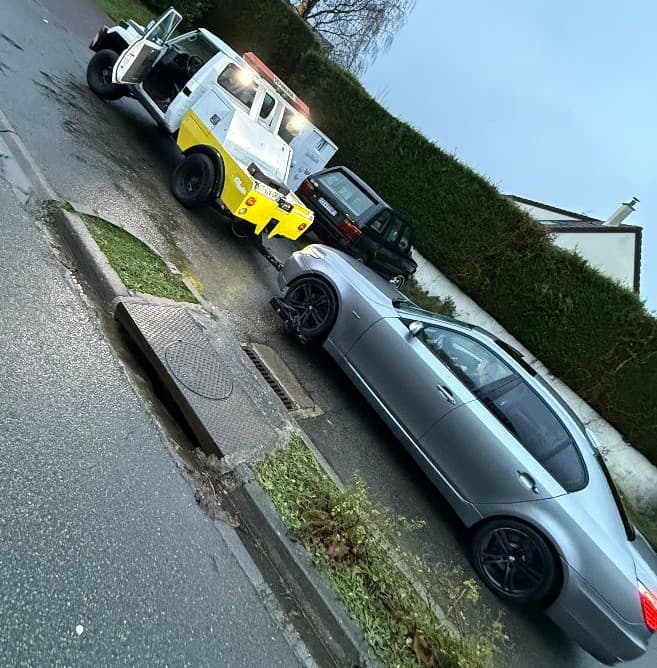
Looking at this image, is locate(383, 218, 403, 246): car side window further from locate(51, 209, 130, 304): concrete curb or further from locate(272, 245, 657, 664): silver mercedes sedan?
locate(51, 209, 130, 304): concrete curb

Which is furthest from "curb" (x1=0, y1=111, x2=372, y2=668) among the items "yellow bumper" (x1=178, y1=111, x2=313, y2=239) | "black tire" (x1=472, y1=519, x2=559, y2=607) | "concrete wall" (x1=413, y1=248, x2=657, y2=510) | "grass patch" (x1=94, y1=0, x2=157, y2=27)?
"grass patch" (x1=94, y1=0, x2=157, y2=27)

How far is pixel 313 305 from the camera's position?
568 centimetres

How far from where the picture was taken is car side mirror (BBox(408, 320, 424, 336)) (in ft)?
16.3

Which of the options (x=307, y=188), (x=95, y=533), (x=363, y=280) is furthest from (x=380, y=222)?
(x=95, y=533)

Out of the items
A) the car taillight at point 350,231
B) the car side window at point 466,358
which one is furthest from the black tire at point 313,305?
the car taillight at point 350,231

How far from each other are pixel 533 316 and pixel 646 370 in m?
2.26

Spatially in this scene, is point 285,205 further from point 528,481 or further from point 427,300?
point 427,300

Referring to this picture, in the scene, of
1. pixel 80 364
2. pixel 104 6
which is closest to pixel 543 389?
pixel 80 364

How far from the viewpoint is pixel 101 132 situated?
7.66 m

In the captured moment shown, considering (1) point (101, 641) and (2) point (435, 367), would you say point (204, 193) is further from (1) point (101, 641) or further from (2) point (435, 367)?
(1) point (101, 641)

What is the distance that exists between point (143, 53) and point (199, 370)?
6.42m

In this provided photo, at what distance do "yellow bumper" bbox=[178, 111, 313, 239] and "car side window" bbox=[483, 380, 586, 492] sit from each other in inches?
154

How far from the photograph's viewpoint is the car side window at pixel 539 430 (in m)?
4.20

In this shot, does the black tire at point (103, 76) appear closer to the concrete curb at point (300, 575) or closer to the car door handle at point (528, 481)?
the concrete curb at point (300, 575)
